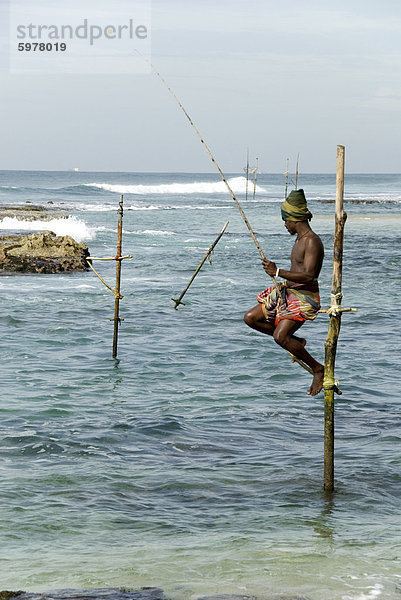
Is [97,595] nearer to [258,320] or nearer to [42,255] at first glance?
[258,320]

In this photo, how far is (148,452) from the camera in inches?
411

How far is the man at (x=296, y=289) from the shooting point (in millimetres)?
7980

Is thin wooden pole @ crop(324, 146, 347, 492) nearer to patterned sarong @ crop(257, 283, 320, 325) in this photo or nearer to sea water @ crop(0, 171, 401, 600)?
patterned sarong @ crop(257, 283, 320, 325)

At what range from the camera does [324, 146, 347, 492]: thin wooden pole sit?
786 centimetres

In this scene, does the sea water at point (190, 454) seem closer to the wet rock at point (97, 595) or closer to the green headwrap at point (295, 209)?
the wet rock at point (97, 595)

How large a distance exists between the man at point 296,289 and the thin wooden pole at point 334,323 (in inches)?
7.5

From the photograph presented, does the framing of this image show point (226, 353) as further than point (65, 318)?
No

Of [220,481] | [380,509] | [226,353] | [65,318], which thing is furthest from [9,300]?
[380,509]

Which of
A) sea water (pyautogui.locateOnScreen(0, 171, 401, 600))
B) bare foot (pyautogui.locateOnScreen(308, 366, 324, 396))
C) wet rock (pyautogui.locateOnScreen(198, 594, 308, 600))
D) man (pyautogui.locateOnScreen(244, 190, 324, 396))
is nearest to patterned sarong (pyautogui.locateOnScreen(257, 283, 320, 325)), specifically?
man (pyautogui.locateOnScreen(244, 190, 324, 396))

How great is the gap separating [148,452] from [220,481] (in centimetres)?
137

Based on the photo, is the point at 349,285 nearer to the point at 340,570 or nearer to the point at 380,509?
the point at 380,509

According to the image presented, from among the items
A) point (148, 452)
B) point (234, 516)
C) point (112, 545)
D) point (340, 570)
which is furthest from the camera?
point (148, 452)

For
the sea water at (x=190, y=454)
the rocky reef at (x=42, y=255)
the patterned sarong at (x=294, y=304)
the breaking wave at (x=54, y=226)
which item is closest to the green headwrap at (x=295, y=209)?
the patterned sarong at (x=294, y=304)

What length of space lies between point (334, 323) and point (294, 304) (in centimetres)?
42
